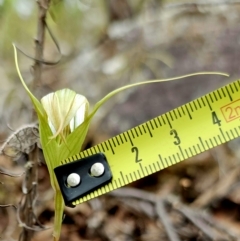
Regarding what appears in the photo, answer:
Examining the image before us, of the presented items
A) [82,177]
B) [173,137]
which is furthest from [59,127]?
[173,137]

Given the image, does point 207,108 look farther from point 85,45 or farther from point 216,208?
point 85,45

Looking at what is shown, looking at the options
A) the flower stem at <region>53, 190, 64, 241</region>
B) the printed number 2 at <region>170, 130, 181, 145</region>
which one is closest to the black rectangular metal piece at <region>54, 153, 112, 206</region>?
the flower stem at <region>53, 190, 64, 241</region>

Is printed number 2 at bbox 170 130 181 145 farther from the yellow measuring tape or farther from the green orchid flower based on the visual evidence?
the green orchid flower

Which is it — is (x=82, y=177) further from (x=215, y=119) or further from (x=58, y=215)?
(x=215, y=119)

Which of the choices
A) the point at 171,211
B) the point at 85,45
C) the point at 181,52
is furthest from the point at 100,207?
the point at 85,45

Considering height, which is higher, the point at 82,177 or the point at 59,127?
the point at 59,127
